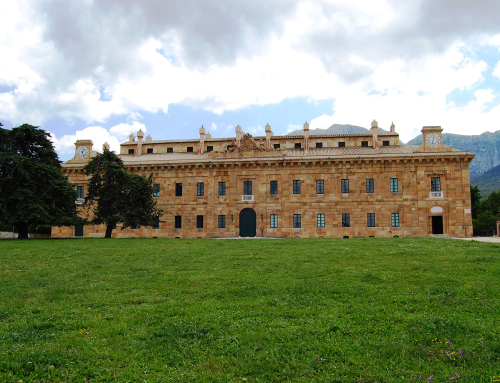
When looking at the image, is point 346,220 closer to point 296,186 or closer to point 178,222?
point 296,186

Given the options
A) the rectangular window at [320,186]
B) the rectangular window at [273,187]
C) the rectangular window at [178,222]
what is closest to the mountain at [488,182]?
the rectangular window at [320,186]

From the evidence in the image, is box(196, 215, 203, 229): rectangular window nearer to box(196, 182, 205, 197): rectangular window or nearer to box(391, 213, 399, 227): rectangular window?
box(196, 182, 205, 197): rectangular window

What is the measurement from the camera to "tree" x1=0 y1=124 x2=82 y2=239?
27922mm

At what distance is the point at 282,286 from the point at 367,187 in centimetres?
3205

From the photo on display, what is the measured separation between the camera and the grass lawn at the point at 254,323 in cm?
568

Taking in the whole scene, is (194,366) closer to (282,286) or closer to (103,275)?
(282,286)

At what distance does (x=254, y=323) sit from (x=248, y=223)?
1329 inches

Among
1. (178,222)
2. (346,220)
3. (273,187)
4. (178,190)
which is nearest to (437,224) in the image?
(346,220)

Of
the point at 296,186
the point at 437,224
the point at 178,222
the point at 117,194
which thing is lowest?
the point at 437,224

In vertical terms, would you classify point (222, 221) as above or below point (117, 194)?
below

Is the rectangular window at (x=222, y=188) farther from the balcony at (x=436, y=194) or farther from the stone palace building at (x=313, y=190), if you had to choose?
the balcony at (x=436, y=194)

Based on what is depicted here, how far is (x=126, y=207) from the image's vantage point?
108 ft

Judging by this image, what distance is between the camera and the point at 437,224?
3912 cm

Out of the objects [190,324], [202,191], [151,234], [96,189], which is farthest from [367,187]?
[190,324]
